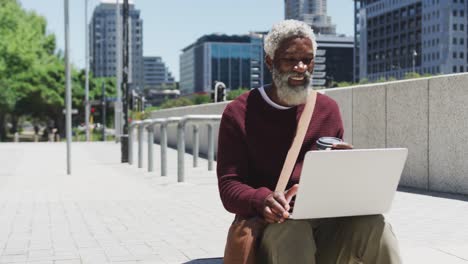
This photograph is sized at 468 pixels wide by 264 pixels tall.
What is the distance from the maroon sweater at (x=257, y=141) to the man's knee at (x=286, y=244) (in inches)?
10.0

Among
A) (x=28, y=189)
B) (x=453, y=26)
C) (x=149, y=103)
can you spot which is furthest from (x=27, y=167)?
(x=149, y=103)

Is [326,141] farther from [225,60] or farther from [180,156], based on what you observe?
[225,60]

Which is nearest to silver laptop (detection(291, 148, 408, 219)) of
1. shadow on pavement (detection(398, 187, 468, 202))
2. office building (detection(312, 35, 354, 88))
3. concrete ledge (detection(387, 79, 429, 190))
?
shadow on pavement (detection(398, 187, 468, 202))

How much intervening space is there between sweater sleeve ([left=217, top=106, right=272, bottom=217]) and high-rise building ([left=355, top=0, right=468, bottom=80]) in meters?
119

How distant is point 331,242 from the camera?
287cm

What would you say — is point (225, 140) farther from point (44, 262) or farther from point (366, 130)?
point (366, 130)

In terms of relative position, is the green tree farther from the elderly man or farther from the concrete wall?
the elderly man

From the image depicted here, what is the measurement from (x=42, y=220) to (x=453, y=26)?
405 ft

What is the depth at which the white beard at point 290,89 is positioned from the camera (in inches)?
111

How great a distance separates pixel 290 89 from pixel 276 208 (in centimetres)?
53

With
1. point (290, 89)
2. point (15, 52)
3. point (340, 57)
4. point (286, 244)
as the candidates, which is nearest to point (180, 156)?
point (290, 89)

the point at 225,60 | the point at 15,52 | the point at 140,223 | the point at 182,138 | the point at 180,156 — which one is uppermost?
the point at 225,60

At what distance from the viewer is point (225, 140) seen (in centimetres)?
286

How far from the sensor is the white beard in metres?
2.83
